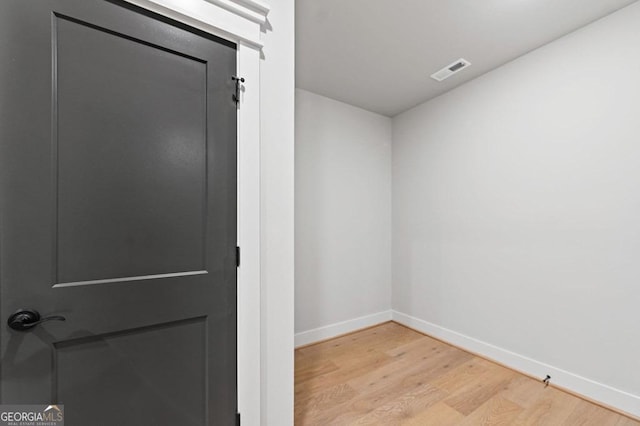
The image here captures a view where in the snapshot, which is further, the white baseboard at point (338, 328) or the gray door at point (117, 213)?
the white baseboard at point (338, 328)

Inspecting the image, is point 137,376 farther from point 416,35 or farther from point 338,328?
point 416,35

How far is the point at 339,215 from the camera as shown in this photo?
313 centimetres

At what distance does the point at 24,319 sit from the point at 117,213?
1.48 ft

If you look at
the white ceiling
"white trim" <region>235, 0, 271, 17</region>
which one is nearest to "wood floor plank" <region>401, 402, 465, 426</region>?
"white trim" <region>235, 0, 271, 17</region>

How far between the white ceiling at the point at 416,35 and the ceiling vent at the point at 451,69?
0.05 metres

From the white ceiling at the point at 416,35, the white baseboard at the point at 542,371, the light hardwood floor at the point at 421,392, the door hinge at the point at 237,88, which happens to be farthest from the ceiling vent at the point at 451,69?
the light hardwood floor at the point at 421,392

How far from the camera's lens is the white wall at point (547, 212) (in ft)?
5.88

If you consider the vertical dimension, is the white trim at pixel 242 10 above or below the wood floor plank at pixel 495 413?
above

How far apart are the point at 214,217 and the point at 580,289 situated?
2696 mm

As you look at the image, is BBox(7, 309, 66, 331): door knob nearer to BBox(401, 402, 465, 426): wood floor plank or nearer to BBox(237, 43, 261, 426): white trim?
BBox(237, 43, 261, 426): white trim

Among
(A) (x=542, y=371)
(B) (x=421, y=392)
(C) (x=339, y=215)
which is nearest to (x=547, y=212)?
(A) (x=542, y=371)

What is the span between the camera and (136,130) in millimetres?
1094

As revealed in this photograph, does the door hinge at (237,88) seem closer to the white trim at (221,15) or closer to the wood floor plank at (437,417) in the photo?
the white trim at (221,15)

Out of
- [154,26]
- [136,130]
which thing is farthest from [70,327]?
[154,26]
